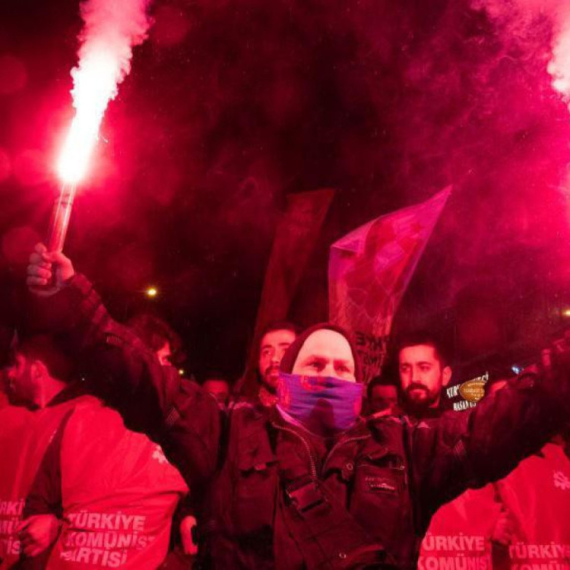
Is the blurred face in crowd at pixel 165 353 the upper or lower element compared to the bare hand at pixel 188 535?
upper

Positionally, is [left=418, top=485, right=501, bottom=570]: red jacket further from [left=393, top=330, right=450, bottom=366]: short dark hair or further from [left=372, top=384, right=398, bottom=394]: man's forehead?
[left=372, top=384, right=398, bottom=394]: man's forehead

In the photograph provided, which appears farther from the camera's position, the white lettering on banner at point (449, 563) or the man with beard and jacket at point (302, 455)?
the white lettering on banner at point (449, 563)

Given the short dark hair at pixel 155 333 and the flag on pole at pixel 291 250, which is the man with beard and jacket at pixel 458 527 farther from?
the flag on pole at pixel 291 250

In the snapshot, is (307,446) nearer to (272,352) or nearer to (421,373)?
(272,352)


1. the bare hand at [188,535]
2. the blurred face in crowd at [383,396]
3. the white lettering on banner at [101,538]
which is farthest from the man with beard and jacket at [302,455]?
the blurred face in crowd at [383,396]

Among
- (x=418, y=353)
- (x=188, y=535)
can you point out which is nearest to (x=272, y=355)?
(x=418, y=353)

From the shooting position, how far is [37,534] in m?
3.66

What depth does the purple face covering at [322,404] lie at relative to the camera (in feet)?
9.86

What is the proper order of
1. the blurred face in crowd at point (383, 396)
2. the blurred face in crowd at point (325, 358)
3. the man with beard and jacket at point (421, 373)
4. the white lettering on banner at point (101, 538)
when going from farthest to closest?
the blurred face in crowd at point (383, 396), the man with beard and jacket at point (421, 373), the white lettering on banner at point (101, 538), the blurred face in crowd at point (325, 358)

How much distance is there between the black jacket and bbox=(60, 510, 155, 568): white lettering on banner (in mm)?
1345

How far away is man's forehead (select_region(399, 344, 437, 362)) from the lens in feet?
17.5

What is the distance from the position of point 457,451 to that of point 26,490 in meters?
3.21

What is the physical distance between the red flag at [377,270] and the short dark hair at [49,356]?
3.17 meters

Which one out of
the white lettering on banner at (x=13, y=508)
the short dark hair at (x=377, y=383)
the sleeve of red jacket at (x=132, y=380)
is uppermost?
the short dark hair at (x=377, y=383)
